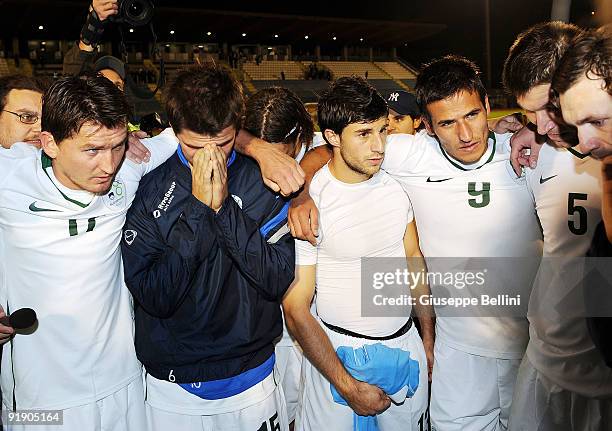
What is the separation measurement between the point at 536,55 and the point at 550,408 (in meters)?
1.53

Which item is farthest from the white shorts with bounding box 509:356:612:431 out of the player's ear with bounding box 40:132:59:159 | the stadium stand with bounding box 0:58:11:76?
the stadium stand with bounding box 0:58:11:76

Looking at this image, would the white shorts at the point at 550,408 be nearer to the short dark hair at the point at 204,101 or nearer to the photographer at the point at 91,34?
the short dark hair at the point at 204,101

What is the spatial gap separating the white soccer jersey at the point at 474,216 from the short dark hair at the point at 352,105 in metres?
0.30

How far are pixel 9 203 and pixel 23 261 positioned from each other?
0.23m

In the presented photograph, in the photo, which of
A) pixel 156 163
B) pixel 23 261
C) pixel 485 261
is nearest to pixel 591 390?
pixel 485 261

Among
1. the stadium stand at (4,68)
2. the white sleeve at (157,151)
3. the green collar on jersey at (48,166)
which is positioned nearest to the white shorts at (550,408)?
the white sleeve at (157,151)

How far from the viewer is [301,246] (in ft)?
7.90

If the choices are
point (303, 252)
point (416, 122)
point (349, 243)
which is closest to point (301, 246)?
point (303, 252)

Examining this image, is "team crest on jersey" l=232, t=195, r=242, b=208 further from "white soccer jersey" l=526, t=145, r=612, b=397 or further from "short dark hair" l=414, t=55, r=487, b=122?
"white soccer jersey" l=526, t=145, r=612, b=397

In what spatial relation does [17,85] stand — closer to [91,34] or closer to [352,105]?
[91,34]

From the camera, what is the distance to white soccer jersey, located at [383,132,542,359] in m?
2.49

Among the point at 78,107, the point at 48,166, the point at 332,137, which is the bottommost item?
the point at 48,166

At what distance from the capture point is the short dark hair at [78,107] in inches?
77.7

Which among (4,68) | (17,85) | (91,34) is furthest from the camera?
(4,68)
